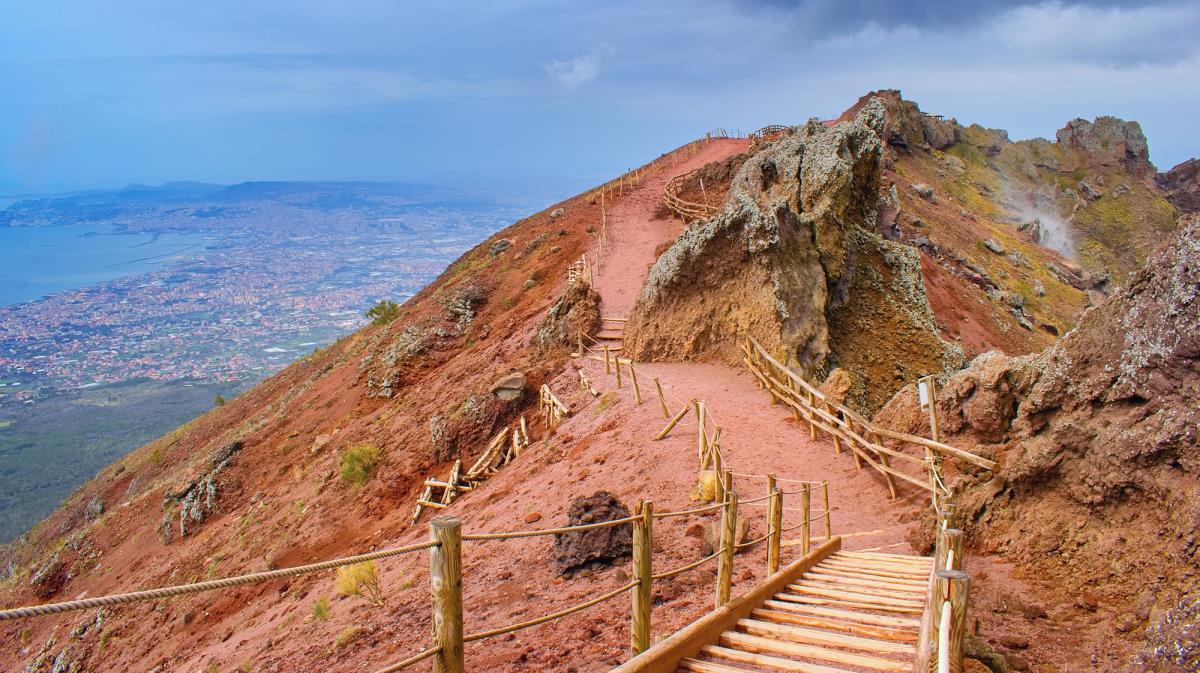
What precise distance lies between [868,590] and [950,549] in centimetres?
127

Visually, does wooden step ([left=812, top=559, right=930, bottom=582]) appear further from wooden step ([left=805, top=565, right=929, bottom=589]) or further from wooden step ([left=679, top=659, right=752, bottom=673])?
wooden step ([left=679, top=659, right=752, bottom=673])

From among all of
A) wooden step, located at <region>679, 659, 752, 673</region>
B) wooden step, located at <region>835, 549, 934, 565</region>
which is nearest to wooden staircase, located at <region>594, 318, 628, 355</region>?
wooden step, located at <region>835, 549, 934, 565</region>

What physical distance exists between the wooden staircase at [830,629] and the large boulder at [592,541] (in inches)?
101

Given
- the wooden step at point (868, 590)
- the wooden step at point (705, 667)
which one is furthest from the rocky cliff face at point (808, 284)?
the wooden step at point (705, 667)

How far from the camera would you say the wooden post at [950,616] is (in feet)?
11.9

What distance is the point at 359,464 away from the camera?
59.5ft

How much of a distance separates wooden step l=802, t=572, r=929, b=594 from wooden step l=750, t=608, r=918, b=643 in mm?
929

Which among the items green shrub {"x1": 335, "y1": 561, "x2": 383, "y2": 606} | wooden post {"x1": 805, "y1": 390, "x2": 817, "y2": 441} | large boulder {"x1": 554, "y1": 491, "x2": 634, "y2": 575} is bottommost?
green shrub {"x1": 335, "y1": 561, "x2": 383, "y2": 606}

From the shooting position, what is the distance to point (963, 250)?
39.5m

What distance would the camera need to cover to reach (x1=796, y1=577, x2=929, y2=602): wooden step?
232 inches

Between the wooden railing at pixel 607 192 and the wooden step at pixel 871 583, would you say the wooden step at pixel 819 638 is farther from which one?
the wooden railing at pixel 607 192

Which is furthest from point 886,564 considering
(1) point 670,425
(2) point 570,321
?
(2) point 570,321

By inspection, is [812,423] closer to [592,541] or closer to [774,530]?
[592,541]

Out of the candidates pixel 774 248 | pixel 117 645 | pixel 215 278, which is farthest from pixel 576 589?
pixel 215 278
